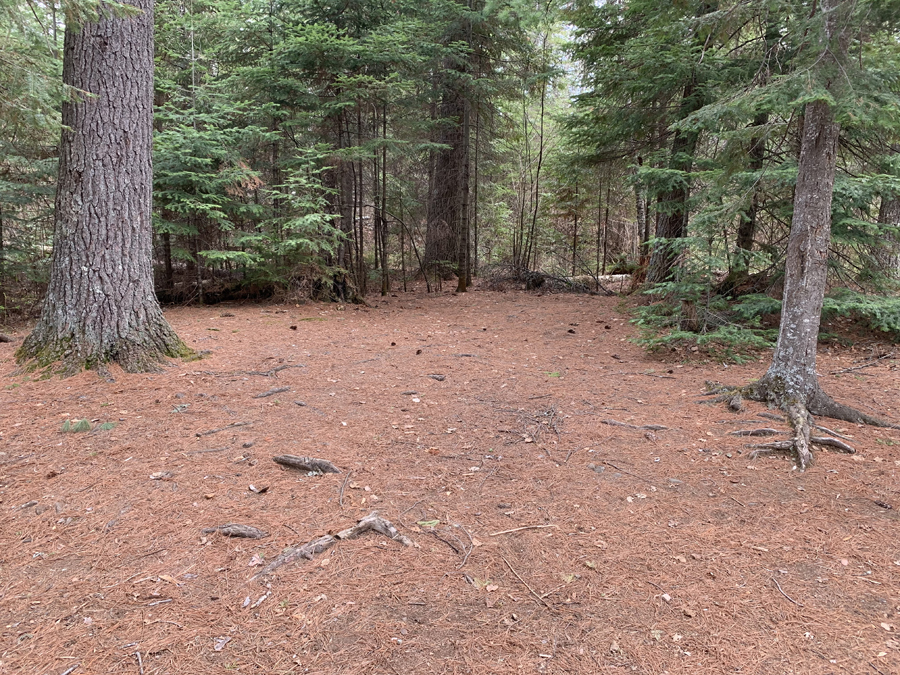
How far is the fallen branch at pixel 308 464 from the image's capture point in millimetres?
3502

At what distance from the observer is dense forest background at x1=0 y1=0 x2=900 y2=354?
4.53 meters

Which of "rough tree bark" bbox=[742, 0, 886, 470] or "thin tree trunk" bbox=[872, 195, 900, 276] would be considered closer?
"rough tree bark" bbox=[742, 0, 886, 470]

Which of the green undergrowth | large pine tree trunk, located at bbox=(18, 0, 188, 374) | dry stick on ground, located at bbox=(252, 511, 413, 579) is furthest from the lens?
the green undergrowth

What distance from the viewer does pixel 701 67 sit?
769 centimetres

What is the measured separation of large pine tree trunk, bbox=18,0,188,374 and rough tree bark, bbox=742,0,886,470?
21.3ft

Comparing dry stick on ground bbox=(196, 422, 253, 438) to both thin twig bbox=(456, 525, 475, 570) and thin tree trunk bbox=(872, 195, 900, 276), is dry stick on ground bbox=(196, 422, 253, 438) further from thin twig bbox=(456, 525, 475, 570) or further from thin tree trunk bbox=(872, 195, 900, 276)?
thin tree trunk bbox=(872, 195, 900, 276)

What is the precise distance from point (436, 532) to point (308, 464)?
120 cm

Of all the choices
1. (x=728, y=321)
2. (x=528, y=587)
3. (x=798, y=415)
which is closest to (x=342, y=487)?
(x=528, y=587)

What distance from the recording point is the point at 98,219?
520 centimetres

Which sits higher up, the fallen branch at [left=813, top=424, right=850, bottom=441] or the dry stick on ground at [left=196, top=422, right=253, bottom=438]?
the fallen branch at [left=813, top=424, right=850, bottom=441]

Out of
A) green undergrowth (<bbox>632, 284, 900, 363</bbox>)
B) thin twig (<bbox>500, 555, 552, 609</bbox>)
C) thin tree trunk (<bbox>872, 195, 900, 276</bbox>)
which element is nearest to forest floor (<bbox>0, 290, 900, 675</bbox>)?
thin twig (<bbox>500, 555, 552, 609</bbox>)

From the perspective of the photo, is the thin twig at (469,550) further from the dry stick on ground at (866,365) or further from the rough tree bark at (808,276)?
the dry stick on ground at (866,365)

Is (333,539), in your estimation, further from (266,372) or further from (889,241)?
(889,241)

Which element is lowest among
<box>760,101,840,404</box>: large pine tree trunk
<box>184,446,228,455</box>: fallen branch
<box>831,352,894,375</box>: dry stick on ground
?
<box>184,446,228,455</box>: fallen branch
